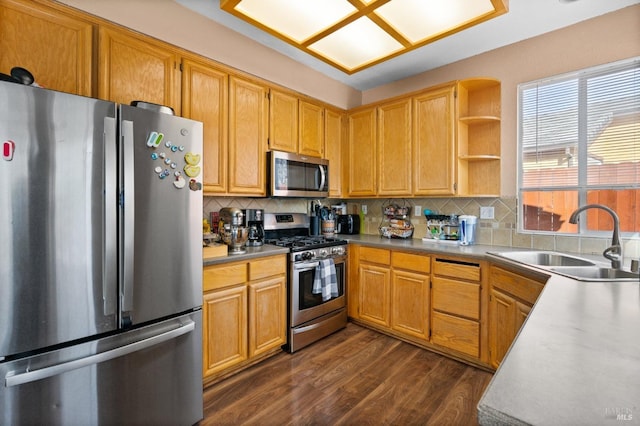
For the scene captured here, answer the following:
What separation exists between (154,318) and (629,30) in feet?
12.1

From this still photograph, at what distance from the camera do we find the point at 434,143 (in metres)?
2.89

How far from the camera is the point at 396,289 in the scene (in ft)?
9.23

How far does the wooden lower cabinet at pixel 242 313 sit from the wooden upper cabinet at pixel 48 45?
1368 millimetres

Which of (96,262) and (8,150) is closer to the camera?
(8,150)

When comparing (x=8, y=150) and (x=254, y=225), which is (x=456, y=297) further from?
(x=8, y=150)

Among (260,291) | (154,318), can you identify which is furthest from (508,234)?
(154,318)

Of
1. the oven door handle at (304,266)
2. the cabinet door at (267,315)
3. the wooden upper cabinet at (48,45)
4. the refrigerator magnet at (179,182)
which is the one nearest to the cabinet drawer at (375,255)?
the oven door handle at (304,266)

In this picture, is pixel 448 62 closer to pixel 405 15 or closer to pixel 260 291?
pixel 405 15

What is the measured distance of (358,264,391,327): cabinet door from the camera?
2888 millimetres

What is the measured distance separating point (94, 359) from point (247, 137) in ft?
6.11

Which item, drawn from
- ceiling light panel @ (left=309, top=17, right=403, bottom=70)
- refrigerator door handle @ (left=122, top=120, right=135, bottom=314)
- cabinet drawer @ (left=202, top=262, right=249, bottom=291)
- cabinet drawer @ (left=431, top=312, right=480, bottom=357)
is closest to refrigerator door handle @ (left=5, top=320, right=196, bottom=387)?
refrigerator door handle @ (left=122, top=120, right=135, bottom=314)

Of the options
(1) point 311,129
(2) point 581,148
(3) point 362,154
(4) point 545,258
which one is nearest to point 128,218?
(1) point 311,129

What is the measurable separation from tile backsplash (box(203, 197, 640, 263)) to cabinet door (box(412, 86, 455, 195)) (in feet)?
1.13

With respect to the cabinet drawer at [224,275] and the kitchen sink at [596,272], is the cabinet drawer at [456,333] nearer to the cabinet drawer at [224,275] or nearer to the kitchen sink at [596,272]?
the kitchen sink at [596,272]
